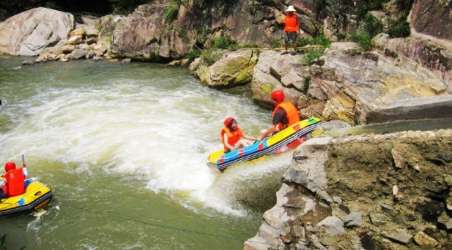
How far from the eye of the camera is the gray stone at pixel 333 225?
5.70 metres

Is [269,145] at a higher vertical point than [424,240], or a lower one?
lower

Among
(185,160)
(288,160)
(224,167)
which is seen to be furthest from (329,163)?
(185,160)

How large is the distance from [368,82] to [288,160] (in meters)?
4.19

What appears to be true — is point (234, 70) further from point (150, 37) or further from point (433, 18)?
point (150, 37)

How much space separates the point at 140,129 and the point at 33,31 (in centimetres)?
1536

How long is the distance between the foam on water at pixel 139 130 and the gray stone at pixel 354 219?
9.32 feet

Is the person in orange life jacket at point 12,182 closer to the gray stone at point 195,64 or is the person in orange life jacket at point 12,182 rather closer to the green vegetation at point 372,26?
the gray stone at point 195,64

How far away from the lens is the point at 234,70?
51.5 ft

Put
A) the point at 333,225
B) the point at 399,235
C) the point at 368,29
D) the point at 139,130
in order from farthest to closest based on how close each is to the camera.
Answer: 1. the point at 368,29
2. the point at 139,130
3. the point at 333,225
4. the point at 399,235

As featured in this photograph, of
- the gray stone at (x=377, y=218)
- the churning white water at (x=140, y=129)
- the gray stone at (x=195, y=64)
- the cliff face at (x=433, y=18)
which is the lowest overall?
the churning white water at (x=140, y=129)

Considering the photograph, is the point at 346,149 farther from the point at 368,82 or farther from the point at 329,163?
the point at 368,82

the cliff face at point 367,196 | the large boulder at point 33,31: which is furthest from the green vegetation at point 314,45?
the large boulder at point 33,31

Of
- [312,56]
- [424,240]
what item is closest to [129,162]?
[312,56]

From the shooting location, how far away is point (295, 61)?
1366 centimetres
